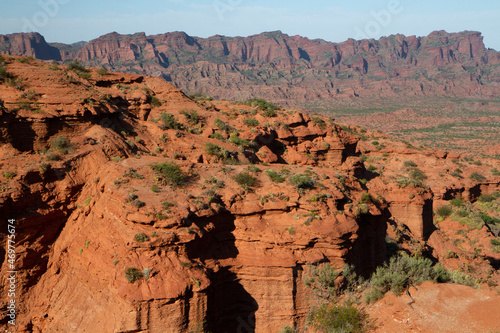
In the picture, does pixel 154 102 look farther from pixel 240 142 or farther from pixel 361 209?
pixel 361 209

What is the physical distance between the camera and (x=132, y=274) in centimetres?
1205

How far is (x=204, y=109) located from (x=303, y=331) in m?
18.3

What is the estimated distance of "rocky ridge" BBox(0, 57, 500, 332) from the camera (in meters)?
12.6

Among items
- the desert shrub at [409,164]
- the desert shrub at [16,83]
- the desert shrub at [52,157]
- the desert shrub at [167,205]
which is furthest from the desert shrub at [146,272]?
the desert shrub at [409,164]

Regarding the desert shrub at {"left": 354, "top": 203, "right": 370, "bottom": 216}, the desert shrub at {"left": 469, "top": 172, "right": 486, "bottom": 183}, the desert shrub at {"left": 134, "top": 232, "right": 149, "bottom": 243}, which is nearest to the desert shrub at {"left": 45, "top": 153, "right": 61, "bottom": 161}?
the desert shrub at {"left": 134, "top": 232, "right": 149, "bottom": 243}

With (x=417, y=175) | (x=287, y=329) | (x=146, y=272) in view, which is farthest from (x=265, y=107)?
(x=146, y=272)

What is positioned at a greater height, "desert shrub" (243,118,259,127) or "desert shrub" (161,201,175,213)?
"desert shrub" (243,118,259,127)

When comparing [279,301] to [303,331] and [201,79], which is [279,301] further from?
[201,79]

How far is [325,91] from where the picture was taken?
192500 mm

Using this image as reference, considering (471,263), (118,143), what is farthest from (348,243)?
(471,263)

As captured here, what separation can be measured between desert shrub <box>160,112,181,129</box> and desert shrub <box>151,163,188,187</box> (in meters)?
7.70

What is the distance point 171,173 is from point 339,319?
8506 millimetres

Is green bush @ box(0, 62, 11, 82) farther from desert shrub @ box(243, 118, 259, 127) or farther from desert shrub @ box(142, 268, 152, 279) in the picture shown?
desert shrub @ box(243, 118, 259, 127)

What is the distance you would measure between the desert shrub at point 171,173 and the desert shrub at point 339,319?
291 inches
